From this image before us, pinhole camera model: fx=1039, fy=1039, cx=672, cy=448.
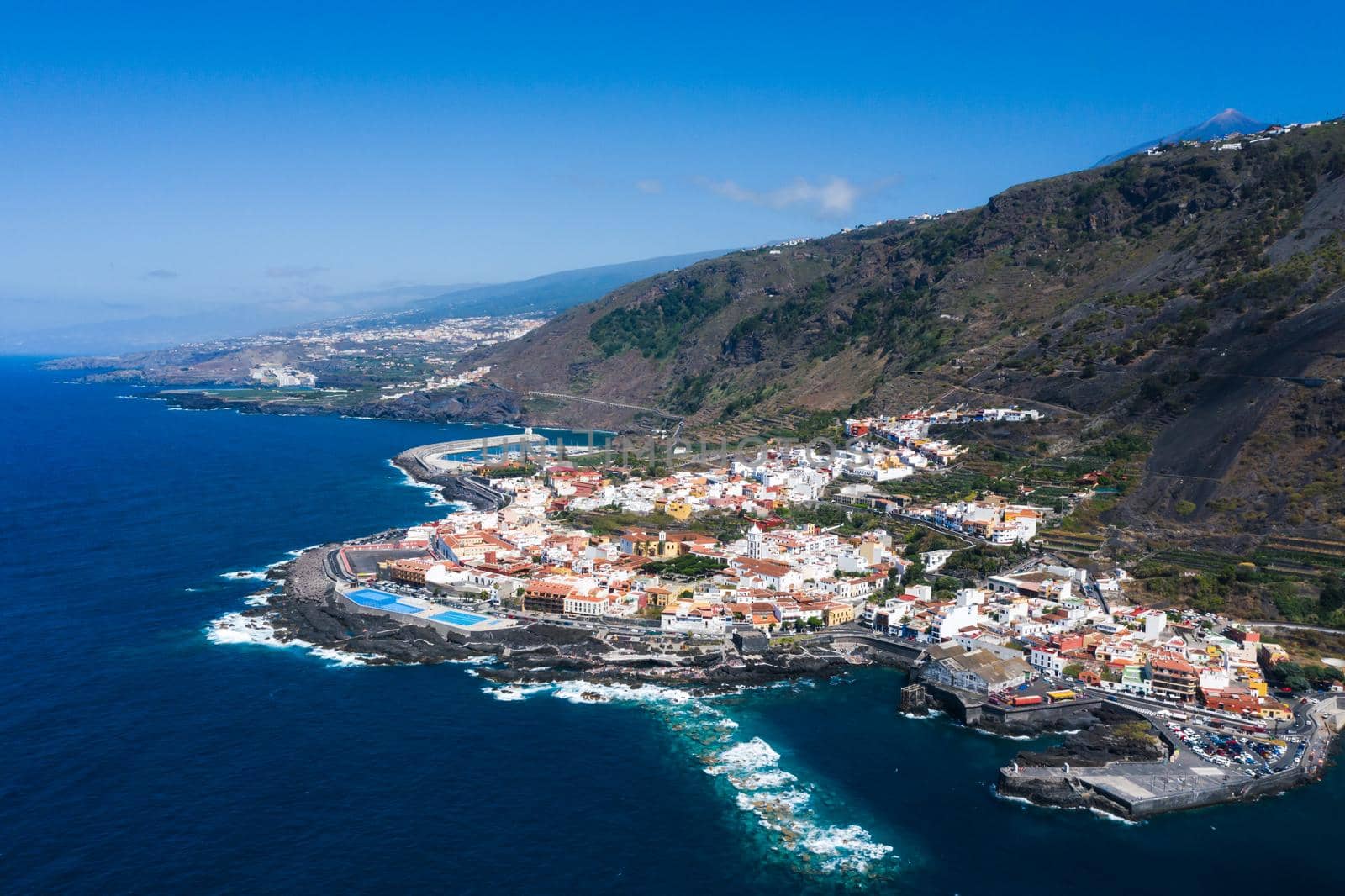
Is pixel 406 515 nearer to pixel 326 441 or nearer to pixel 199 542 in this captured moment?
pixel 199 542

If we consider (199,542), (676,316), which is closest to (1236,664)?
(199,542)

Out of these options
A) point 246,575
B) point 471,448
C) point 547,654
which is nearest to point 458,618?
point 547,654

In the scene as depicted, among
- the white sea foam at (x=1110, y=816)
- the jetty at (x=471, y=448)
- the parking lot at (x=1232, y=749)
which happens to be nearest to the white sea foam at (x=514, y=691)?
the white sea foam at (x=1110, y=816)

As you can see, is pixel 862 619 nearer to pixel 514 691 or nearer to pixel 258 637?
pixel 514 691

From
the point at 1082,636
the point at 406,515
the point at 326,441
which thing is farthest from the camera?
the point at 326,441

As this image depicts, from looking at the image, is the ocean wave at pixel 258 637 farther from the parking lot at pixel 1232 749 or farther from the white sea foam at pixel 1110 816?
the parking lot at pixel 1232 749
